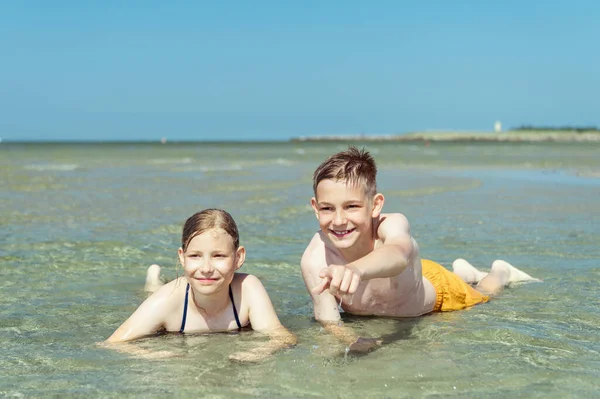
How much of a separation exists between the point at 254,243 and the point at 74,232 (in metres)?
2.18

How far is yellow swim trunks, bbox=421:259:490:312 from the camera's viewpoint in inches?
198

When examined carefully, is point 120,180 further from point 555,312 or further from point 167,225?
point 555,312

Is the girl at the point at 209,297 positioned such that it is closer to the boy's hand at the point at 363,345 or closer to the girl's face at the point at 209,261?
the girl's face at the point at 209,261

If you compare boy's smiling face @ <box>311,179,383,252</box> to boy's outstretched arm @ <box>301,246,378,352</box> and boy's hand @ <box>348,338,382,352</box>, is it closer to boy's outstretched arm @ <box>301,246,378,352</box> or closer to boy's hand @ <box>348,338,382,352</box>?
boy's outstretched arm @ <box>301,246,378,352</box>

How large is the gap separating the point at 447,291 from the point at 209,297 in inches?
68.4

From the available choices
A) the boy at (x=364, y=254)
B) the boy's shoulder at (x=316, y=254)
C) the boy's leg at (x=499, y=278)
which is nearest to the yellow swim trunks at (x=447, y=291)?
the boy at (x=364, y=254)

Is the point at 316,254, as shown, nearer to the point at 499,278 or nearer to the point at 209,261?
the point at 209,261

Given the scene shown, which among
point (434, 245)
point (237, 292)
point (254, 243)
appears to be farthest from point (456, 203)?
point (237, 292)

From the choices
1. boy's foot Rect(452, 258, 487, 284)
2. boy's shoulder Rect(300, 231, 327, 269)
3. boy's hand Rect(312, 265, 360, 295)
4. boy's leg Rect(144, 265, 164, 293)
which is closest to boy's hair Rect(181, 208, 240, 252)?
boy's shoulder Rect(300, 231, 327, 269)

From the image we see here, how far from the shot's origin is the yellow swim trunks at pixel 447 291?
503 cm

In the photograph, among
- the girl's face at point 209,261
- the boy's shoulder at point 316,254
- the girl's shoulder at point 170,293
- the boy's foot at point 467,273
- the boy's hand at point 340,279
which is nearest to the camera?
the boy's hand at point 340,279

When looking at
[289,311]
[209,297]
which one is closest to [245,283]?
[209,297]

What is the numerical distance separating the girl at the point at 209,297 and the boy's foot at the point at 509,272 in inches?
91.8

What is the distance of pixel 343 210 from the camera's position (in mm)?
4086
